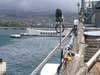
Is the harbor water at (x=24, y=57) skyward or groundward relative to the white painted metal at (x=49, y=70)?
groundward

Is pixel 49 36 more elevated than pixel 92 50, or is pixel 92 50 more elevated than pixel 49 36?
pixel 92 50

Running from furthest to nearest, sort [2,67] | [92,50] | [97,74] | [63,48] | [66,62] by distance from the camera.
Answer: [2,67], [92,50], [97,74], [63,48], [66,62]

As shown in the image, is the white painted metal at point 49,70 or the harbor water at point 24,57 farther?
the harbor water at point 24,57

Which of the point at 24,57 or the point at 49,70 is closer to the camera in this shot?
the point at 49,70

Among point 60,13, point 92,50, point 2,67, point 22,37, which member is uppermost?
point 60,13

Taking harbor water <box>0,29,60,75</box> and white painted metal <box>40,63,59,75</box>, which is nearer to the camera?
white painted metal <box>40,63,59,75</box>

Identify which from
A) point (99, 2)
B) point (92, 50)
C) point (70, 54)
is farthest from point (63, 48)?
point (99, 2)

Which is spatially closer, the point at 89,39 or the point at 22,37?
the point at 89,39

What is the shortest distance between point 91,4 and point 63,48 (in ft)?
74.2

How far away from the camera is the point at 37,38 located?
126 metres

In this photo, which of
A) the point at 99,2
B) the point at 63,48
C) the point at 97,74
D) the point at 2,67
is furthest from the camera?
the point at 99,2

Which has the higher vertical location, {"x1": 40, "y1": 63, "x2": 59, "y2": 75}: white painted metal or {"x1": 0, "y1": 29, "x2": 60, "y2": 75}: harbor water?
{"x1": 40, "y1": 63, "x2": 59, "y2": 75}: white painted metal

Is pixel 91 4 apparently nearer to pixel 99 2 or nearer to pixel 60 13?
pixel 99 2

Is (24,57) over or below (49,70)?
below
